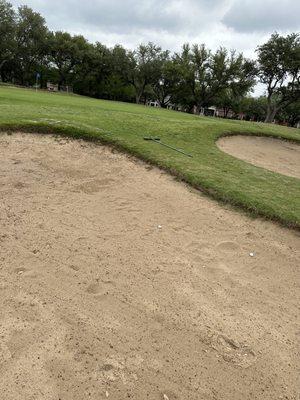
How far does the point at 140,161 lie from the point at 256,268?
192 inches

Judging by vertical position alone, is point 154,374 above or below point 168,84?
below

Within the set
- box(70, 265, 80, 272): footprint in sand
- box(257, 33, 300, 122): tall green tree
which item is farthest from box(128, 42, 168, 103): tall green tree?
box(70, 265, 80, 272): footprint in sand

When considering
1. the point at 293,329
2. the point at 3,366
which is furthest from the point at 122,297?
the point at 293,329

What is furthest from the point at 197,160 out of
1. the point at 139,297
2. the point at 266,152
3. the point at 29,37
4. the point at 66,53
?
the point at 29,37

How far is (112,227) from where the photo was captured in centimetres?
630

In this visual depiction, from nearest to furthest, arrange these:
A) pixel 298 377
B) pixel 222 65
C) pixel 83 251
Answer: pixel 298 377, pixel 83 251, pixel 222 65

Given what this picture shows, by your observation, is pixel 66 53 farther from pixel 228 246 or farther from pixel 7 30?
pixel 228 246

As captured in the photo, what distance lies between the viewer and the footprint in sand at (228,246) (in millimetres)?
6043

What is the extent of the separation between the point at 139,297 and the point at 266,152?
11613mm

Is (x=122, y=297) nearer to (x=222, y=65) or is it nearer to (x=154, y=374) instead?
(x=154, y=374)

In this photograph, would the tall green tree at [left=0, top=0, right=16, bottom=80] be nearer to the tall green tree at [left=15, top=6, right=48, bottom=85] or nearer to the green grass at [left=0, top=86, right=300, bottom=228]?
the tall green tree at [left=15, top=6, right=48, bottom=85]

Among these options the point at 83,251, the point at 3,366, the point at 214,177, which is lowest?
the point at 3,366

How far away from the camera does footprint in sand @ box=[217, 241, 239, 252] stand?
604cm

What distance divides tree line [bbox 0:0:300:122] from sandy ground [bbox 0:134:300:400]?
142 feet
